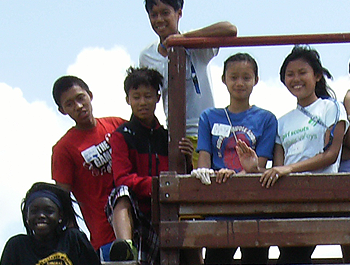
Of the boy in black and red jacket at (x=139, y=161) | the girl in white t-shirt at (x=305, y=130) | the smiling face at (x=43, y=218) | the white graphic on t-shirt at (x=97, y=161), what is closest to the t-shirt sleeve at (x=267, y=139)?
the girl in white t-shirt at (x=305, y=130)

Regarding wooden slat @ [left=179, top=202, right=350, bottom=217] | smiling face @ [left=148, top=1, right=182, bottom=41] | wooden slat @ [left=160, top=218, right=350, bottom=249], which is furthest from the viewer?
smiling face @ [left=148, top=1, right=182, bottom=41]

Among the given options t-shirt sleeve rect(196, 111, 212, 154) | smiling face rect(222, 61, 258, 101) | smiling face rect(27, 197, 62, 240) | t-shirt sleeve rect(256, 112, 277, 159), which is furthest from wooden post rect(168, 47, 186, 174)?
smiling face rect(27, 197, 62, 240)

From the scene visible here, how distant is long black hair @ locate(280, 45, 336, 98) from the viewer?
17.6ft

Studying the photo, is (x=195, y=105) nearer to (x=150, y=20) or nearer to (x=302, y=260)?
(x=150, y=20)

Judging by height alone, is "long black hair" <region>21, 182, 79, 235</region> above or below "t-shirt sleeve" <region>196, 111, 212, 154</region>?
below

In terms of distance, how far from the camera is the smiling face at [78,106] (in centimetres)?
604

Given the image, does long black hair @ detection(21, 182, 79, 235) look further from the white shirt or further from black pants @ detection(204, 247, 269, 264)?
the white shirt

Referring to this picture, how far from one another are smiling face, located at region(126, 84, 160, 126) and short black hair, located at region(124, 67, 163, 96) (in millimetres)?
33

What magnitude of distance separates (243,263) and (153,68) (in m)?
1.91

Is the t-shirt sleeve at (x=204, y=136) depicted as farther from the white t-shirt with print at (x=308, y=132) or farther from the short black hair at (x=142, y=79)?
the short black hair at (x=142, y=79)

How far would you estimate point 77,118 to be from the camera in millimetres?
6051

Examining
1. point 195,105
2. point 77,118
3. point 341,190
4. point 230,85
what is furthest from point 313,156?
point 77,118

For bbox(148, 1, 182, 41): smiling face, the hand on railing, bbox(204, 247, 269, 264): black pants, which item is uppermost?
bbox(148, 1, 182, 41): smiling face

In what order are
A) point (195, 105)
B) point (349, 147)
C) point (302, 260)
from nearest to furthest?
point (302, 260) < point (349, 147) < point (195, 105)
